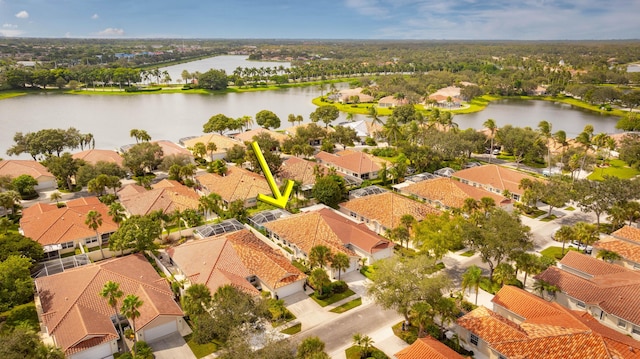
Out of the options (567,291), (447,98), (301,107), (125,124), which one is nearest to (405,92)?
(447,98)

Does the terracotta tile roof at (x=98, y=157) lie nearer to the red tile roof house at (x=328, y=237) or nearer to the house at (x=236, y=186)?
the house at (x=236, y=186)

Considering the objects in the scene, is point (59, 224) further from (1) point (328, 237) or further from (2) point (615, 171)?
(2) point (615, 171)

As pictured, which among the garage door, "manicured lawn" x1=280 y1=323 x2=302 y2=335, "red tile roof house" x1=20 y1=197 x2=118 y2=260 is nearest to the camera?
the garage door

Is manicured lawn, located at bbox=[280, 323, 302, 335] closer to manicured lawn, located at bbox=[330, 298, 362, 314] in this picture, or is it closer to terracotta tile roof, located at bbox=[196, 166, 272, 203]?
manicured lawn, located at bbox=[330, 298, 362, 314]

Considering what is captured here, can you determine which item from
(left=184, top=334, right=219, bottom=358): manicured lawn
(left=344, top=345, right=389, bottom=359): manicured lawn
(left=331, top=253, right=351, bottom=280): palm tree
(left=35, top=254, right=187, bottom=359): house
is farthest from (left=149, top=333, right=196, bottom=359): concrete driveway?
(left=331, top=253, right=351, bottom=280): palm tree

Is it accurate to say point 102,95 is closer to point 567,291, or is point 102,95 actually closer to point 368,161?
point 368,161

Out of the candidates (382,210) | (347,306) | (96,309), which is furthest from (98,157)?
(347,306)
